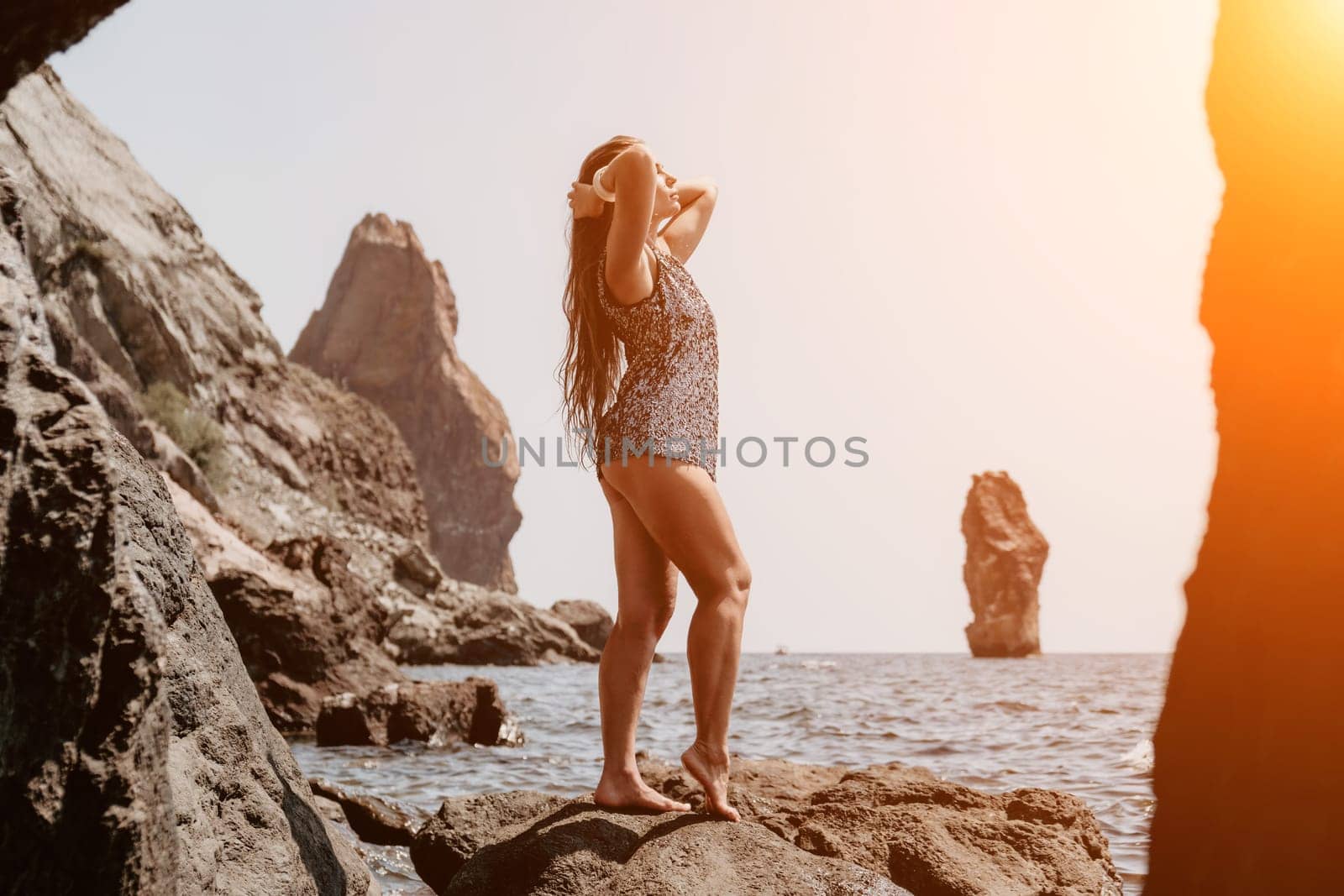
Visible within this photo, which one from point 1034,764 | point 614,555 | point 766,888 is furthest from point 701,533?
point 1034,764

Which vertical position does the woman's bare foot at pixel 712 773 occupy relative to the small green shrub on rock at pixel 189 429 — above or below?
below

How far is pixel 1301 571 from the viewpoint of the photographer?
165cm

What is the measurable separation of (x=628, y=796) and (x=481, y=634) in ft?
111

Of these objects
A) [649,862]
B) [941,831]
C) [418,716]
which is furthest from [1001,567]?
[649,862]

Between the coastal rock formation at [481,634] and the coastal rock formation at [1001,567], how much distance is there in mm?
43476

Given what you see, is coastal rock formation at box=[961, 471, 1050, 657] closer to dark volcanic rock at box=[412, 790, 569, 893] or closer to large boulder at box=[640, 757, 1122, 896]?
large boulder at box=[640, 757, 1122, 896]

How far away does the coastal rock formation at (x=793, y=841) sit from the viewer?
3.34 meters

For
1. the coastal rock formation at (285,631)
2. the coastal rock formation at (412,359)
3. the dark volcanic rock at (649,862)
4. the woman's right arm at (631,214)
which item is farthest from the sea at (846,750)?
the coastal rock formation at (412,359)

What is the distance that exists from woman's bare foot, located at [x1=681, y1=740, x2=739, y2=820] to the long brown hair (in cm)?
111

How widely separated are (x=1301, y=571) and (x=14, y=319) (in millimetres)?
2286

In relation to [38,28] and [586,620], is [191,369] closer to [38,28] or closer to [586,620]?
[586,620]

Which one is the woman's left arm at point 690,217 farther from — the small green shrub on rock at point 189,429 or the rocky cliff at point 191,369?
the small green shrub on rock at point 189,429

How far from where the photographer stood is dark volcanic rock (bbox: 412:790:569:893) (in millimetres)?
4105

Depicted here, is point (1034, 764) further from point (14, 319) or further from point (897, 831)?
point (14, 319)
